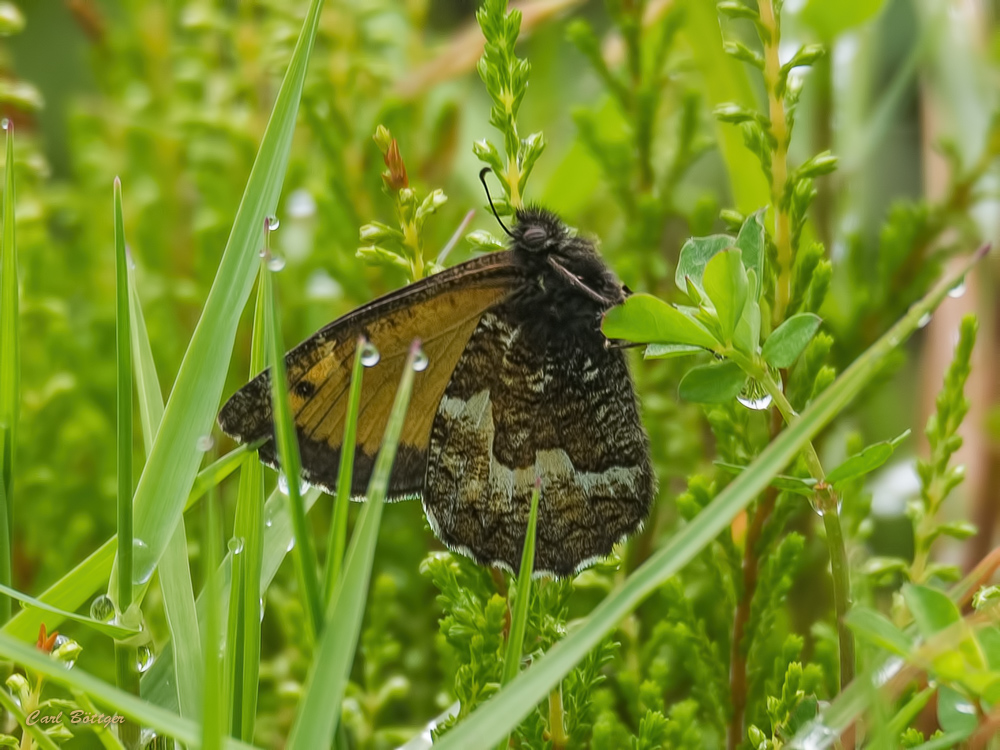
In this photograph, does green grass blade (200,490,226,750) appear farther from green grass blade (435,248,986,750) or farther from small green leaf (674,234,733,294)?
small green leaf (674,234,733,294)

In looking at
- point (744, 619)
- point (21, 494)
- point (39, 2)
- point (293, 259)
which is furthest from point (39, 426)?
point (39, 2)

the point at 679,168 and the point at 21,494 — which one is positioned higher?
the point at 679,168

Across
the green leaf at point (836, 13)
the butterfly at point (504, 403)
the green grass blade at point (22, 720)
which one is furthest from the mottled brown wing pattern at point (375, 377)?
the green leaf at point (836, 13)

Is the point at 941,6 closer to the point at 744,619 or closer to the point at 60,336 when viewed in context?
the point at 744,619

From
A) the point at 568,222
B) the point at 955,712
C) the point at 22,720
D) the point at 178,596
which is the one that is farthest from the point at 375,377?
the point at 568,222

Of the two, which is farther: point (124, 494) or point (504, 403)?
point (504, 403)

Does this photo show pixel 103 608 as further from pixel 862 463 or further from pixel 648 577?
pixel 862 463
